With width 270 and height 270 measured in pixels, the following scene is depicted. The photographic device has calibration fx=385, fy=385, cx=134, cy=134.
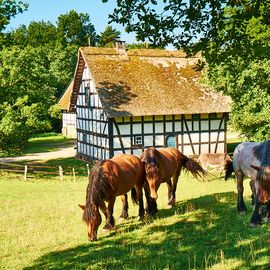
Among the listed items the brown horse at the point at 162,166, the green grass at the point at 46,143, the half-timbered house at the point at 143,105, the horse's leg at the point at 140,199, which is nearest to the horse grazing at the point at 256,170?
the brown horse at the point at 162,166

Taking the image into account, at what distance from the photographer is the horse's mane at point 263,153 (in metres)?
7.98

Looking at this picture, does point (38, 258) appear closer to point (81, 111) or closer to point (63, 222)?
point (63, 222)

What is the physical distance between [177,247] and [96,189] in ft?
6.84

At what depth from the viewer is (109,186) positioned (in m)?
8.69

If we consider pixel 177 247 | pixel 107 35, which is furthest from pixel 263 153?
pixel 107 35

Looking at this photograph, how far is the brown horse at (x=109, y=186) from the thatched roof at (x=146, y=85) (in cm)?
1417

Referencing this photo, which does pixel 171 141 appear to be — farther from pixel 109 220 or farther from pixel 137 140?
pixel 109 220

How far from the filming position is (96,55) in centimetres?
2783

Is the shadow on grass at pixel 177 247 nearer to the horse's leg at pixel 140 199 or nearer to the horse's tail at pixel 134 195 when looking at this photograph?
the horse's leg at pixel 140 199

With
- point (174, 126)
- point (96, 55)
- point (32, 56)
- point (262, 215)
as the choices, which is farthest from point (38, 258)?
point (96, 55)

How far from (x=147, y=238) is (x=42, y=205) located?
6.69 meters

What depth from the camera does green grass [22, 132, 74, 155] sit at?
36.8 metres

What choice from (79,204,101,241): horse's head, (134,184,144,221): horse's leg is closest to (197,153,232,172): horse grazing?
(134,184,144,221): horse's leg

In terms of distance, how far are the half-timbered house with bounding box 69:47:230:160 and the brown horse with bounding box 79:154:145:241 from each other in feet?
46.4
